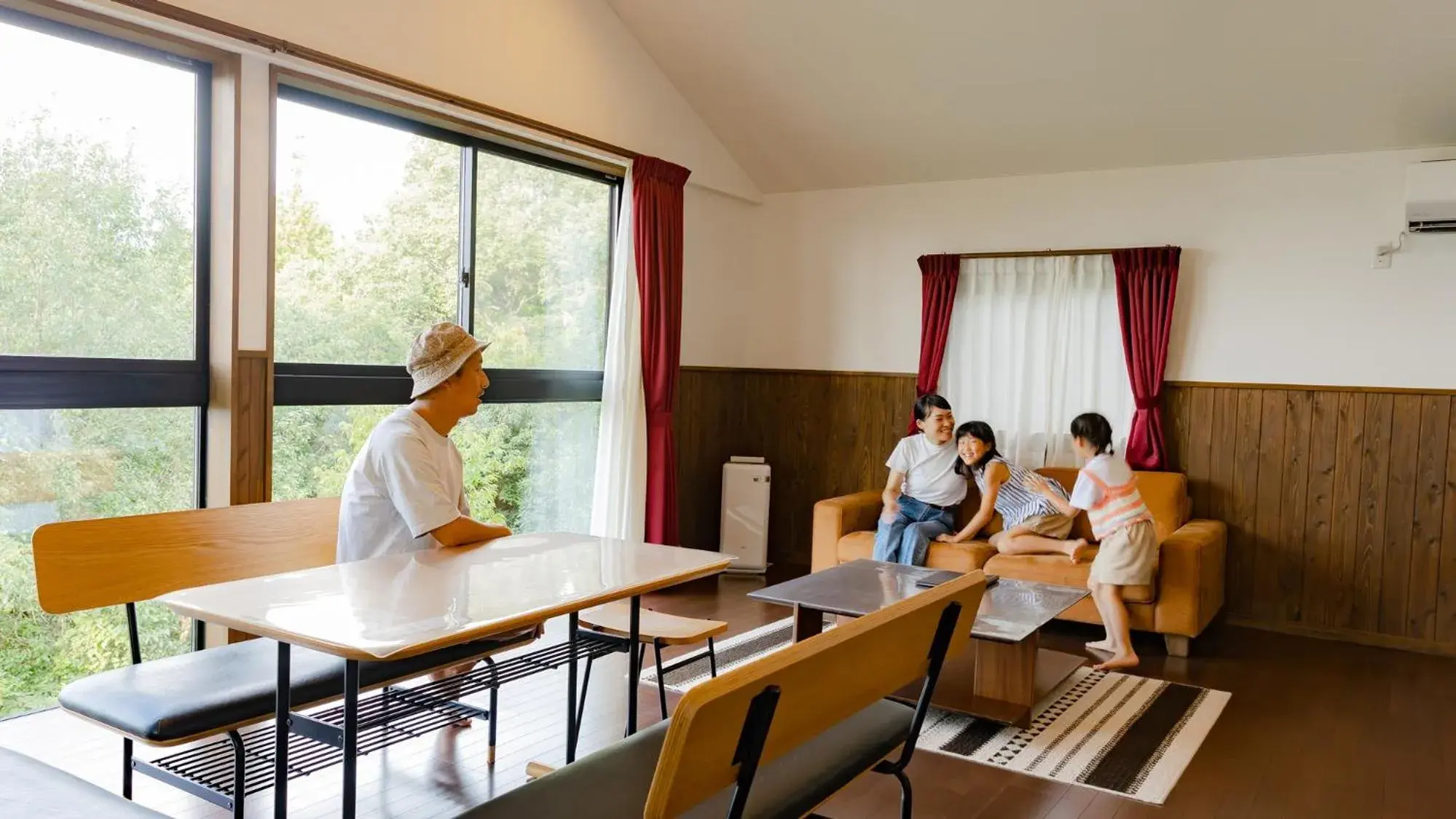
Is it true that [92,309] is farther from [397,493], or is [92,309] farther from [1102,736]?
[1102,736]

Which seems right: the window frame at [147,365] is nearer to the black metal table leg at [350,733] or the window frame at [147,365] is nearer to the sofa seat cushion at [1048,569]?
the black metal table leg at [350,733]

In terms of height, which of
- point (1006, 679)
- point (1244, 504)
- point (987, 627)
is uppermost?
point (1244, 504)

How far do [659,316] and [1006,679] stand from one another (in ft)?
9.43

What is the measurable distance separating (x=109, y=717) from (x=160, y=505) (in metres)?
1.70

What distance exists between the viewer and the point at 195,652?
262cm

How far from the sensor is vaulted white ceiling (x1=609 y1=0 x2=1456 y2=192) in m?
4.39

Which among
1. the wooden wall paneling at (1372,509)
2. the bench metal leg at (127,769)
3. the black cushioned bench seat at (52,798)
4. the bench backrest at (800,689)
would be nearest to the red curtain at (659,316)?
the bench metal leg at (127,769)

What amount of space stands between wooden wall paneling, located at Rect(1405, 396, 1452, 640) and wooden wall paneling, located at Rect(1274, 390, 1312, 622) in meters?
0.46

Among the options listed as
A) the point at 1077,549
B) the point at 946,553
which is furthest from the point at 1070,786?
the point at 946,553

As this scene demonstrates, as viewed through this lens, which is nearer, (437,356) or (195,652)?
(195,652)

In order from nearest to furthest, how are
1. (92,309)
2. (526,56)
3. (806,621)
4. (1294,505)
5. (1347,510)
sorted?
(92,309) → (806,621) → (526,56) → (1347,510) → (1294,505)

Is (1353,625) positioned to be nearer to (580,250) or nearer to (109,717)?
(580,250)

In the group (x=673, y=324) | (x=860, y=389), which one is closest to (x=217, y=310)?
(x=673, y=324)

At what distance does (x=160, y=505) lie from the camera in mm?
3662
